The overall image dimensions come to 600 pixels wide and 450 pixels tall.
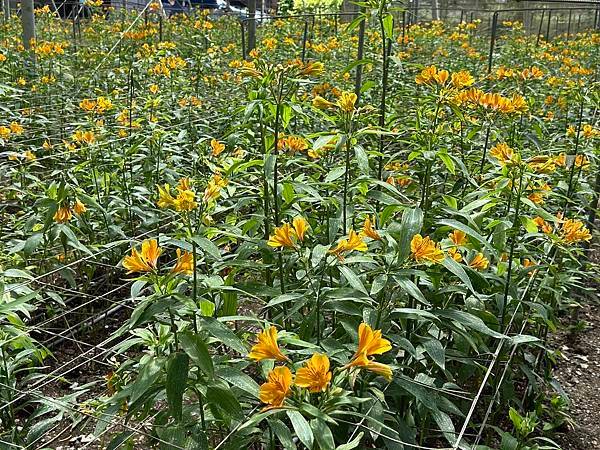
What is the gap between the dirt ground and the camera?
7.10ft

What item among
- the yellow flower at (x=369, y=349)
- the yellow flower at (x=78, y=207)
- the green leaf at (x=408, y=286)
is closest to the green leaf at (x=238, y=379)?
the yellow flower at (x=369, y=349)

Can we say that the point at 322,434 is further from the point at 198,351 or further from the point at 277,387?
the point at 198,351

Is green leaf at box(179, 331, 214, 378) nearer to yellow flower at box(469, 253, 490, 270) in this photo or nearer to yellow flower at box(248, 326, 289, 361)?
yellow flower at box(248, 326, 289, 361)

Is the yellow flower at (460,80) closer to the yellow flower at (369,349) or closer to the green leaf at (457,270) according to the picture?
the green leaf at (457,270)

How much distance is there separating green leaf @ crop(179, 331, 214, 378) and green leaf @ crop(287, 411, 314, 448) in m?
0.18

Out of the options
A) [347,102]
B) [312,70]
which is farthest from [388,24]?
[347,102]

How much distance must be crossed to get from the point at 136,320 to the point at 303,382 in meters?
0.33

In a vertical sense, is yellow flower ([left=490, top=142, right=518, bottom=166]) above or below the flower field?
above

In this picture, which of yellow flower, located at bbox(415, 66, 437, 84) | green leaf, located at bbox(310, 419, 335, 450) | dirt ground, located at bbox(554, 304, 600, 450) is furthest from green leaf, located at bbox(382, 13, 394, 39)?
dirt ground, located at bbox(554, 304, 600, 450)

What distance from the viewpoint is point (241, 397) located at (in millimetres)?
1390

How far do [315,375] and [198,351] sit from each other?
242 mm

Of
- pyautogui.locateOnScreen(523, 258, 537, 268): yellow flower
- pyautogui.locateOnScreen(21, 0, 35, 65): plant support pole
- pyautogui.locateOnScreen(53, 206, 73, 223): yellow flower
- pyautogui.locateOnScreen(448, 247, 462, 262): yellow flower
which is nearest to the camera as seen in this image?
pyautogui.locateOnScreen(448, 247, 462, 262): yellow flower

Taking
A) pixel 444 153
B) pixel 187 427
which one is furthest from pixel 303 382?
pixel 444 153

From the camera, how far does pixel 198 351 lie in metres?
1.15
